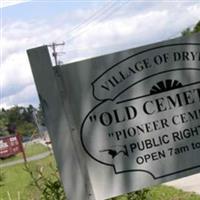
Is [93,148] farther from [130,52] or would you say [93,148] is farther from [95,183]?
[130,52]

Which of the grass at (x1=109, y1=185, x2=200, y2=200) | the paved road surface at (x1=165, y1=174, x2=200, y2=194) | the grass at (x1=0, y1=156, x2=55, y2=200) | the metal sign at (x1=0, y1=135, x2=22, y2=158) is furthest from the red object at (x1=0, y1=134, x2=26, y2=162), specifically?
the grass at (x1=109, y1=185, x2=200, y2=200)

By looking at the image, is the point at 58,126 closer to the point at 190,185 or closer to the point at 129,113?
the point at 129,113

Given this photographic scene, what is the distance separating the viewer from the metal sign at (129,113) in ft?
14.6

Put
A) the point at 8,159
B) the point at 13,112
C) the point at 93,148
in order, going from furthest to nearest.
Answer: the point at 13,112 → the point at 8,159 → the point at 93,148

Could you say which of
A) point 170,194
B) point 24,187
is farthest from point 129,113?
point 24,187

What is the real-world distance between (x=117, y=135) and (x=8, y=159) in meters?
50.5

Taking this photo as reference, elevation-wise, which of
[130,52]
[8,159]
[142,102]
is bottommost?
[8,159]

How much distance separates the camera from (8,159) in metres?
54.2

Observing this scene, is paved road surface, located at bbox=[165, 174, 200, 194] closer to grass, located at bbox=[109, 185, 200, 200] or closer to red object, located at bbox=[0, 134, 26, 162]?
grass, located at bbox=[109, 185, 200, 200]

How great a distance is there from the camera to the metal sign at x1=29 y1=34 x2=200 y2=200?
4.45 m

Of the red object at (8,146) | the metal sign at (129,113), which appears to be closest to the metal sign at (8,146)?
the red object at (8,146)

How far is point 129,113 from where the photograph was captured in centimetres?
453

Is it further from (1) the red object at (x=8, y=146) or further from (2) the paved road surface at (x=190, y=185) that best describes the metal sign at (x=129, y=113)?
(1) the red object at (x=8, y=146)

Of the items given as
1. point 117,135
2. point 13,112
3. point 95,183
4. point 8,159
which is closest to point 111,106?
point 117,135
